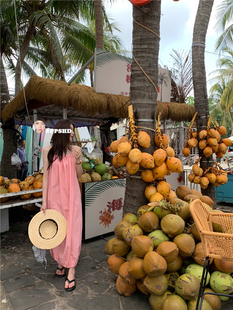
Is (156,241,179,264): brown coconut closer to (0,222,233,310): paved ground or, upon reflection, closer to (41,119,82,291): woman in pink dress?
(0,222,233,310): paved ground

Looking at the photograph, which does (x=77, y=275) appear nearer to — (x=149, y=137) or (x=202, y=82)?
(x=149, y=137)

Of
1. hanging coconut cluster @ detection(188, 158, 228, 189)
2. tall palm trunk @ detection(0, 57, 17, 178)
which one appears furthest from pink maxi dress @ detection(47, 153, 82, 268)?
tall palm trunk @ detection(0, 57, 17, 178)

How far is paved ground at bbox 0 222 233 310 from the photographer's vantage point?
229cm

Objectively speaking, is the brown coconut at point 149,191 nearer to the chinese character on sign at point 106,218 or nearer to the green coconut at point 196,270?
the green coconut at point 196,270

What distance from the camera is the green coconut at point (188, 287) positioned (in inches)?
73.1

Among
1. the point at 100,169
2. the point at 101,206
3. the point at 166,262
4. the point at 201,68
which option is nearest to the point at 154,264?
the point at 166,262

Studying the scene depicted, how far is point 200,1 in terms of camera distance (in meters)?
4.36

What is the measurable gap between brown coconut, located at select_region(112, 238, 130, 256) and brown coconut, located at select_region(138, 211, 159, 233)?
0.27 meters

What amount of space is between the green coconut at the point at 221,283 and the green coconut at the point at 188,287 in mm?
175

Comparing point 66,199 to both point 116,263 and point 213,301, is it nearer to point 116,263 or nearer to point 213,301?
point 116,263

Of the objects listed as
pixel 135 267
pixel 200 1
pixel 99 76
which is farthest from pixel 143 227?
pixel 200 1

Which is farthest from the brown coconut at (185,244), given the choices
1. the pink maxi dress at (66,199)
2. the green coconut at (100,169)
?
the green coconut at (100,169)

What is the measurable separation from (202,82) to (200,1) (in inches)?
59.2

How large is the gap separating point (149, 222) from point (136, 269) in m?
0.43
